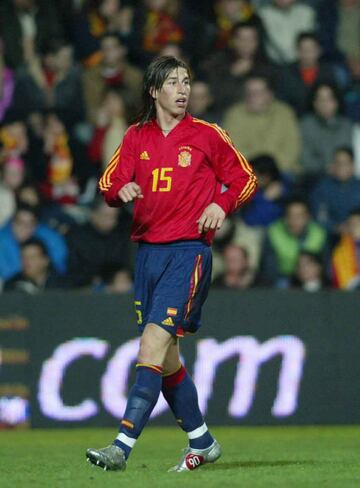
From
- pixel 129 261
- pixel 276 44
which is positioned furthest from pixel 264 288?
pixel 276 44

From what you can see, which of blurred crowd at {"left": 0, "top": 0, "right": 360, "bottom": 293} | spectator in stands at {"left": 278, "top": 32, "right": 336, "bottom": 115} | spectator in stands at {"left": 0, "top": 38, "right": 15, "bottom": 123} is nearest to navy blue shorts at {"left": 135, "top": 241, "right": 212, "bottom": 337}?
blurred crowd at {"left": 0, "top": 0, "right": 360, "bottom": 293}

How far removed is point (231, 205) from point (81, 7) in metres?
10.0

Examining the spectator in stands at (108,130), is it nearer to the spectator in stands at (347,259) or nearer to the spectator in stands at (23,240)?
the spectator in stands at (23,240)

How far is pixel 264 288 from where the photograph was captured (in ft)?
40.8

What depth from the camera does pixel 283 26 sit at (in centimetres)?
1644

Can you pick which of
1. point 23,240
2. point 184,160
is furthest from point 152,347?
point 23,240

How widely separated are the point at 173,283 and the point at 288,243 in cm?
637

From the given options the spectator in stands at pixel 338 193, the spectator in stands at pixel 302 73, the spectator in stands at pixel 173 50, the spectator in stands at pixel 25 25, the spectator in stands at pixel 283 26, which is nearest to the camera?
the spectator in stands at pixel 338 193

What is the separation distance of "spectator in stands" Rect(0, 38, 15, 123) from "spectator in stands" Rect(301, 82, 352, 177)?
3.47 m

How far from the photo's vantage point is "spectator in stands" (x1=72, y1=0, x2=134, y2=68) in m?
16.4

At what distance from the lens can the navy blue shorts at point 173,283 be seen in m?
7.32

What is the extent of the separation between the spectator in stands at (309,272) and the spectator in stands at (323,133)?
1.89 metres

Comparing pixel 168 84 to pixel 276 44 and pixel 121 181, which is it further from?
pixel 276 44

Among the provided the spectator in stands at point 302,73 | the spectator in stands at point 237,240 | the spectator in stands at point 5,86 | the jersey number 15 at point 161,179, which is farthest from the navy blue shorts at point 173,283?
the spectator in stands at point 5,86
